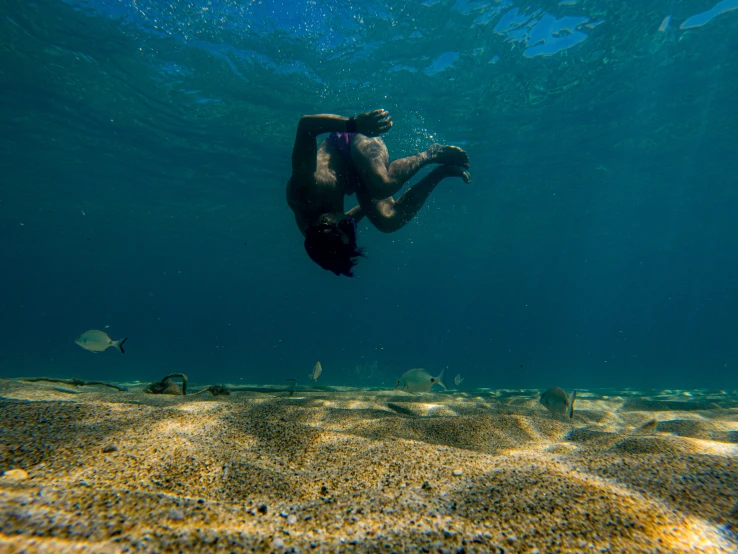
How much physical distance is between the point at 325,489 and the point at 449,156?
5.65m

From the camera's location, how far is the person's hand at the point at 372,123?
4.69 metres

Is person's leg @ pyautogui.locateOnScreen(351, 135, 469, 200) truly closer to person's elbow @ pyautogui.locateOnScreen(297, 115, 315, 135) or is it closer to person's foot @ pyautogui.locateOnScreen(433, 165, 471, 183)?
person's foot @ pyautogui.locateOnScreen(433, 165, 471, 183)

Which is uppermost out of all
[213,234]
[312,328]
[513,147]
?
[513,147]

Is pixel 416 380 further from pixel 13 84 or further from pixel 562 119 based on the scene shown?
pixel 13 84

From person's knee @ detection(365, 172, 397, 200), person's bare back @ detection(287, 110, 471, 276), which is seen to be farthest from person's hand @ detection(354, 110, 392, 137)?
person's knee @ detection(365, 172, 397, 200)

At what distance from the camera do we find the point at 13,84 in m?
17.0

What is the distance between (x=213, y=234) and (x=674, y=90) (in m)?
40.0

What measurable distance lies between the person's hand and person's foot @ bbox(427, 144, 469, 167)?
1654 millimetres

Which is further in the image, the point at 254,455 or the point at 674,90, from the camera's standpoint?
the point at 674,90

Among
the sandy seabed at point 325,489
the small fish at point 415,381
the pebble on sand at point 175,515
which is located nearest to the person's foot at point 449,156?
the small fish at point 415,381

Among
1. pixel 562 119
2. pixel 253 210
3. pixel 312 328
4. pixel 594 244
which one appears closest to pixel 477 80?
pixel 562 119

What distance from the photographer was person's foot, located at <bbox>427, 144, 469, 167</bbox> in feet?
19.9

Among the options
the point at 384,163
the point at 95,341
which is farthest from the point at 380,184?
the point at 95,341

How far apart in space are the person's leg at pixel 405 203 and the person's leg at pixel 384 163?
152 mm
